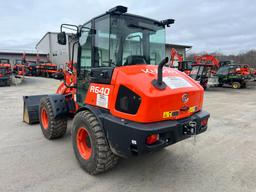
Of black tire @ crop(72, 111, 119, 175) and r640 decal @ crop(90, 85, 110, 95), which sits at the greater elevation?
r640 decal @ crop(90, 85, 110, 95)

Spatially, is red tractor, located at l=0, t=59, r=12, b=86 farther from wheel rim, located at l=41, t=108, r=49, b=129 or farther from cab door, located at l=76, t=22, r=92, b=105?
cab door, located at l=76, t=22, r=92, b=105

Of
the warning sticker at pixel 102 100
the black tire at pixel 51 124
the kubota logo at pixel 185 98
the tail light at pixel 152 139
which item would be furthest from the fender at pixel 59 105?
the kubota logo at pixel 185 98

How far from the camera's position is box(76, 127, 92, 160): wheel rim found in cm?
323

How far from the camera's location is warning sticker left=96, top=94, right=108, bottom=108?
→ 282 centimetres

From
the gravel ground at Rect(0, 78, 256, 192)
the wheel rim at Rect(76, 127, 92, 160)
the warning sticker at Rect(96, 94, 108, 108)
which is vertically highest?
the warning sticker at Rect(96, 94, 108, 108)

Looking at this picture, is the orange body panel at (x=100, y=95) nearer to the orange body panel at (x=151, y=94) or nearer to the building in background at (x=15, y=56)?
the orange body panel at (x=151, y=94)

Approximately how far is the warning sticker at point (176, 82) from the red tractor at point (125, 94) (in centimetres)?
1

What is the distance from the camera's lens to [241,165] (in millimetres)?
3354

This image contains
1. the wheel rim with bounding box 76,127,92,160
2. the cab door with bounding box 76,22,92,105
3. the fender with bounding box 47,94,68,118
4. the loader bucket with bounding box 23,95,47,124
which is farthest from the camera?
the loader bucket with bounding box 23,95,47,124

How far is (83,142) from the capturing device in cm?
332

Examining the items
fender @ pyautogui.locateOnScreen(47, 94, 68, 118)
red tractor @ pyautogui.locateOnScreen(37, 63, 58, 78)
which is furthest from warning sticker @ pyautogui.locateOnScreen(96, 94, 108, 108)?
red tractor @ pyautogui.locateOnScreen(37, 63, 58, 78)

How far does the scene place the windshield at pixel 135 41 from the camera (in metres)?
2.96

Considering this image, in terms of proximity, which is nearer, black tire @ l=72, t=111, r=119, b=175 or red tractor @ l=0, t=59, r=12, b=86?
black tire @ l=72, t=111, r=119, b=175

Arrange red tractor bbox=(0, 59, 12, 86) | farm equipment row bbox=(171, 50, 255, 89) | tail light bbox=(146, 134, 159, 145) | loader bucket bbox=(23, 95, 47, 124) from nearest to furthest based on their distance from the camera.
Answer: tail light bbox=(146, 134, 159, 145), loader bucket bbox=(23, 95, 47, 124), farm equipment row bbox=(171, 50, 255, 89), red tractor bbox=(0, 59, 12, 86)
